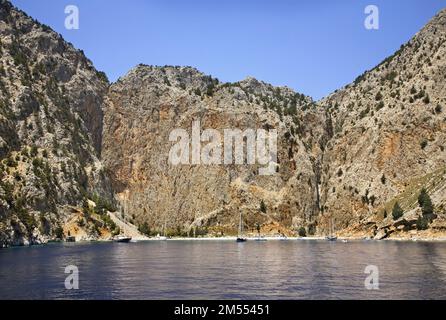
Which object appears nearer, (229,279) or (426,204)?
(229,279)

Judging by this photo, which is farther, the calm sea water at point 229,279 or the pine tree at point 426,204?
the pine tree at point 426,204

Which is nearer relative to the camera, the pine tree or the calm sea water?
the calm sea water

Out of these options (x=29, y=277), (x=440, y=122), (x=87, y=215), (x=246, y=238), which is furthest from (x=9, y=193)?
(x=440, y=122)

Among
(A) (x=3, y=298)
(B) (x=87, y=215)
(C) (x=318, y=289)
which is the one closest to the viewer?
(A) (x=3, y=298)

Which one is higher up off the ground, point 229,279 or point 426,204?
point 426,204

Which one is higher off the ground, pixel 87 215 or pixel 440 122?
pixel 440 122

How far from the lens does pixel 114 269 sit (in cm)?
7812

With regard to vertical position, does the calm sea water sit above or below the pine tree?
below

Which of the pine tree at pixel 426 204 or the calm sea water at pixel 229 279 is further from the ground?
the pine tree at pixel 426 204

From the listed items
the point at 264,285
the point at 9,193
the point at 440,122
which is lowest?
the point at 264,285
